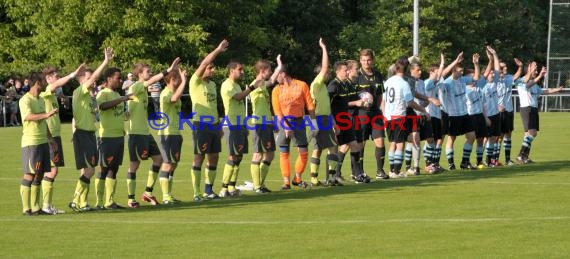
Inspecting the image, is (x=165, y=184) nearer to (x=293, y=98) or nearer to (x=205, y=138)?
(x=205, y=138)

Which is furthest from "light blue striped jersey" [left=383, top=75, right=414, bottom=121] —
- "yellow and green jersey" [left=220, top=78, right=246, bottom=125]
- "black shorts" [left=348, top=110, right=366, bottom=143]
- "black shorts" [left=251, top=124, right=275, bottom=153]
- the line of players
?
"yellow and green jersey" [left=220, top=78, right=246, bottom=125]

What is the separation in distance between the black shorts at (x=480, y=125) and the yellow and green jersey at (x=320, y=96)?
475cm

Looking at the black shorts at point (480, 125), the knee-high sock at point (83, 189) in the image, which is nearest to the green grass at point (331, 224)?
the knee-high sock at point (83, 189)

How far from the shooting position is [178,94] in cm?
1744

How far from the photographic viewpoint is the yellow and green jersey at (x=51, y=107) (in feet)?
55.6

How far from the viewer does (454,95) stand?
915 inches

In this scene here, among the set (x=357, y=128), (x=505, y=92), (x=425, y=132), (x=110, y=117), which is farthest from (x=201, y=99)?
(x=505, y=92)

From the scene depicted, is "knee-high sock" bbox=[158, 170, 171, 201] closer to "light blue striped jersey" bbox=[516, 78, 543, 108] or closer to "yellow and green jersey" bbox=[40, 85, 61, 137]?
"yellow and green jersey" bbox=[40, 85, 61, 137]

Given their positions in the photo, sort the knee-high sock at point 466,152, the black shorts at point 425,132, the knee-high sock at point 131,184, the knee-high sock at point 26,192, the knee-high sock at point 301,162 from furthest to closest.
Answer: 1. the knee-high sock at point 466,152
2. the black shorts at point 425,132
3. the knee-high sock at point 301,162
4. the knee-high sock at point 131,184
5. the knee-high sock at point 26,192

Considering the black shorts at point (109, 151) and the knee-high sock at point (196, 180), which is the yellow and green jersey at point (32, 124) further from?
the knee-high sock at point (196, 180)

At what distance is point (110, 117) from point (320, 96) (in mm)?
4359

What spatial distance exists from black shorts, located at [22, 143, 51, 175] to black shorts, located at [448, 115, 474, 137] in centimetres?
975

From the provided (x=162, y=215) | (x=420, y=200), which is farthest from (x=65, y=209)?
(x=420, y=200)

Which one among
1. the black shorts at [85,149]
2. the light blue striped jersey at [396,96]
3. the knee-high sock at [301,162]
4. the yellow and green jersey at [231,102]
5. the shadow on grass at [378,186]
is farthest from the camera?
the light blue striped jersey at [396,96]
